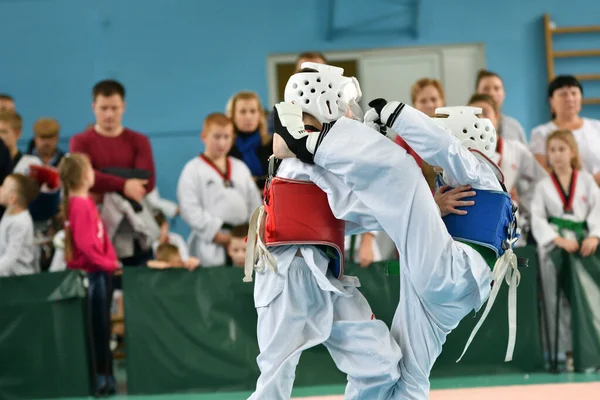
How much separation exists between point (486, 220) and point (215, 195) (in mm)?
3509

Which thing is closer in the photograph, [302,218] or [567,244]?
[302,218]

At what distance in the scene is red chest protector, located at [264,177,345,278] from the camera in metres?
4.02

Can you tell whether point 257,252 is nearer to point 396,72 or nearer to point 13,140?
point 13,140

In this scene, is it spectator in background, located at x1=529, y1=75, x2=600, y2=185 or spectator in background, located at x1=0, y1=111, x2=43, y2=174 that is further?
spectator in background, located at x1=0, y1=111, x2=43, y2=174

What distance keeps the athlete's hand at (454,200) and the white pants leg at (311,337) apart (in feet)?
1.98

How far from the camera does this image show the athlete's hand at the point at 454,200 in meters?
4.04

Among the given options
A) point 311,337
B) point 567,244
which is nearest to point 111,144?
point 567,244

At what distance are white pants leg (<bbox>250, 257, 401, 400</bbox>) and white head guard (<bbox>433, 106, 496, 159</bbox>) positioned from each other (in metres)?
0.93

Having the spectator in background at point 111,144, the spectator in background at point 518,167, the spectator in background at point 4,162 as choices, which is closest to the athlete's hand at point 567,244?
the spectator in background at point 518,167

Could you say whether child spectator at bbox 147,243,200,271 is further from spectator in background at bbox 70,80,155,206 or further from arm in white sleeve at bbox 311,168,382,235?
arm in white sleeve at bbox 311,168,382,235

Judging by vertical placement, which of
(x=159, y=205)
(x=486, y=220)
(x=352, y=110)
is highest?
(x=352, y=110)

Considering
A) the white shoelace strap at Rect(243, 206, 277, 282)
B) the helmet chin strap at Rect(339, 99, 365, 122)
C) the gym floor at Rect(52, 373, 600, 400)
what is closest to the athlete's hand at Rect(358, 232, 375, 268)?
the gym floor at Rect(52, 373, 600, 400)

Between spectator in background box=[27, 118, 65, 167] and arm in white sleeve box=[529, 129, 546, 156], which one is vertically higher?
spectator in background box=[27, 118, 65, 167]

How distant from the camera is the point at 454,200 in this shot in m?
4.07
